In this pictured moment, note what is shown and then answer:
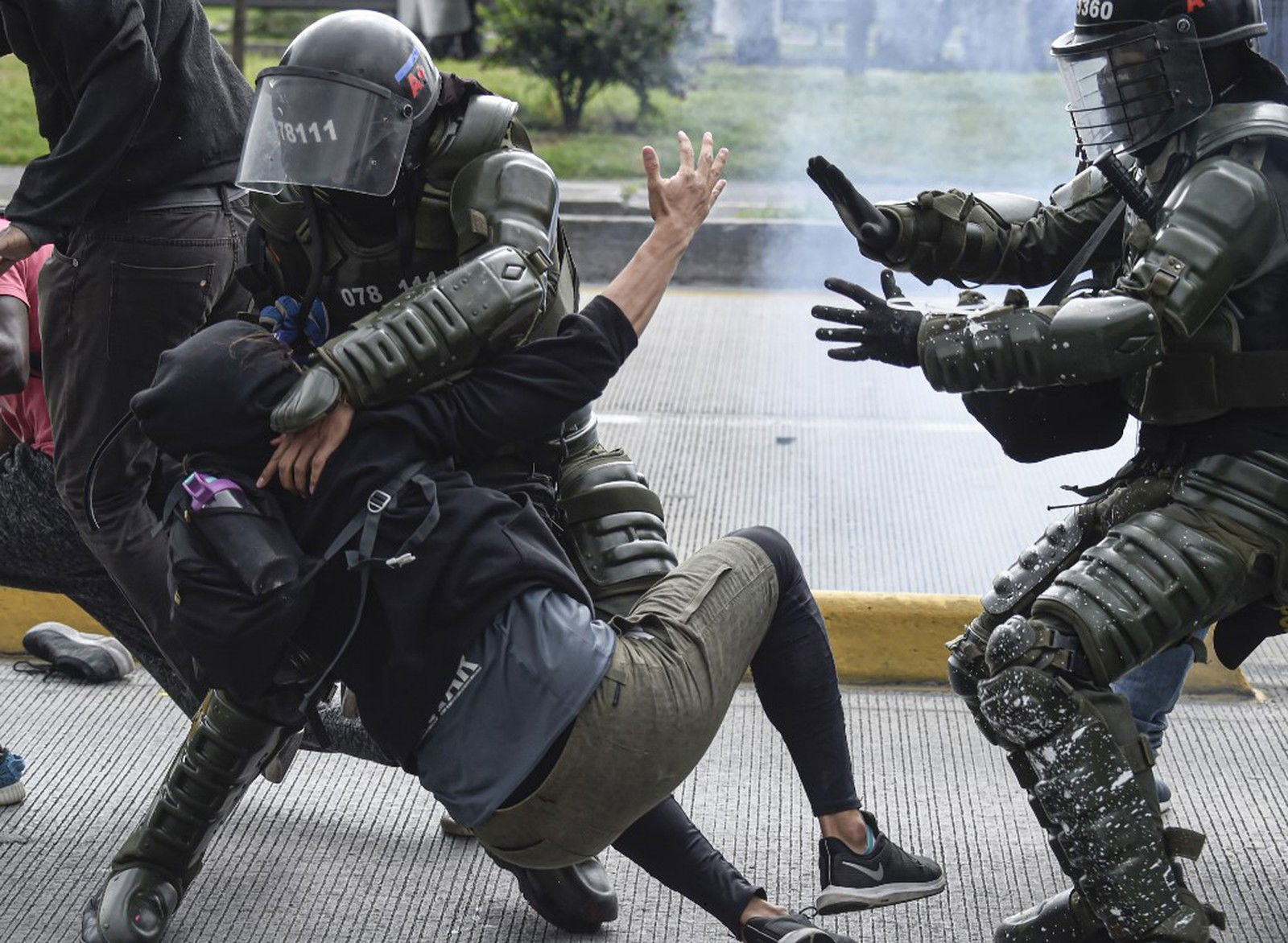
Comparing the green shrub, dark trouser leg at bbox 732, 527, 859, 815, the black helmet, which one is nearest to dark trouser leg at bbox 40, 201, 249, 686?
the black helmet

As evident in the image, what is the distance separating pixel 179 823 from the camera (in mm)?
3045

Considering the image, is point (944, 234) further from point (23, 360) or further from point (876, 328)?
point (23, 360)

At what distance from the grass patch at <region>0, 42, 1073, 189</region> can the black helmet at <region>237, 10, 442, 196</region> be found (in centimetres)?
893

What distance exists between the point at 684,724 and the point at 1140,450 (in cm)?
102

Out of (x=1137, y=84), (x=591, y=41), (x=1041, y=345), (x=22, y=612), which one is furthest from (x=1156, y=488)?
(x=591, y=41)

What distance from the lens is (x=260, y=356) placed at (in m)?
2.59

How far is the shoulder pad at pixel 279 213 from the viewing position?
2965 mm

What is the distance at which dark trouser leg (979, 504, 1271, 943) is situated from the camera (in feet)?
8.86

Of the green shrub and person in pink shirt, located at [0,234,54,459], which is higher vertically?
person in pink shirt, located at [0,234,54,459]

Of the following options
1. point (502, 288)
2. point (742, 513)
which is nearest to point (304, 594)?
point (502, 288)

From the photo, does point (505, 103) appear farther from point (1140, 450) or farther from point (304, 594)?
point (1140, 450)

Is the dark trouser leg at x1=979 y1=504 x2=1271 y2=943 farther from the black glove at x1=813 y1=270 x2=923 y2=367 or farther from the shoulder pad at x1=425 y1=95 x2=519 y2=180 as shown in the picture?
the shoulder pad at x1=425 y1=95 x2=519 y2=180

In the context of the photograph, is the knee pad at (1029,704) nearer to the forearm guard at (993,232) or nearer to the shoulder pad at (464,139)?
the forearm guard at (993,232)

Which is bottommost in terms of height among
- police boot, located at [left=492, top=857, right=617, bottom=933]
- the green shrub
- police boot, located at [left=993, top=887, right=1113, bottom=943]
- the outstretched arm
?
the green shrub
